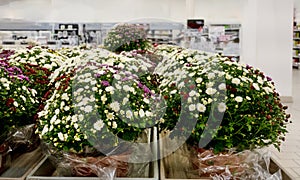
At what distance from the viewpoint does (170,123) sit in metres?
1.37

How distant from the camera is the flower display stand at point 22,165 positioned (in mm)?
1321

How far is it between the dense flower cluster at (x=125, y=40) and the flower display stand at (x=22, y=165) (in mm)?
1827

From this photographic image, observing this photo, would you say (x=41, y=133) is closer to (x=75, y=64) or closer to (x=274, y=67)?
(x=75, y=64)

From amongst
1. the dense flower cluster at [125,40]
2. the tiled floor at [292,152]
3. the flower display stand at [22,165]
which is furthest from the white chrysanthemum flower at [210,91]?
the dense flower cluster at [125,40]

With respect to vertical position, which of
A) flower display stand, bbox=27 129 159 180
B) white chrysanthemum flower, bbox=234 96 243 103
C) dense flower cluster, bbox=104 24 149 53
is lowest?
flower display stand, bbox=27 129 159 180

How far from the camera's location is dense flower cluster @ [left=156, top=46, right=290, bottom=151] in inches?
51.3

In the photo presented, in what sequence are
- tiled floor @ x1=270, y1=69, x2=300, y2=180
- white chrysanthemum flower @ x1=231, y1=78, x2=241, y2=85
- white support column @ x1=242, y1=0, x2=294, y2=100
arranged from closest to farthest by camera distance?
white chrysanthemum flower @ x1=231, y1=78, x2=241, y2=85, tiled floor @ x1=270, y1=69, x2=300, y2=180, white support column @ x1=242, y1=0, x2=294, y2=100

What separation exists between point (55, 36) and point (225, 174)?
8.33 meters

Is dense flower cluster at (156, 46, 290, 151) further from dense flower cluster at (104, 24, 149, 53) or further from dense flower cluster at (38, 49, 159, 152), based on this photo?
dense flower cluster at (104, 24, 149, 53)

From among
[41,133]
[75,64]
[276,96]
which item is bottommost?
[41,133]

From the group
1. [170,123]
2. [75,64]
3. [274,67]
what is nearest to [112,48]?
[75,64]

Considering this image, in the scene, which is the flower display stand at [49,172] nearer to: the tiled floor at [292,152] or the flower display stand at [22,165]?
the flower display stand at [22,165]

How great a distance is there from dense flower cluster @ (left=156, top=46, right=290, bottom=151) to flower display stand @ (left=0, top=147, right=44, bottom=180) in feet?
1.84

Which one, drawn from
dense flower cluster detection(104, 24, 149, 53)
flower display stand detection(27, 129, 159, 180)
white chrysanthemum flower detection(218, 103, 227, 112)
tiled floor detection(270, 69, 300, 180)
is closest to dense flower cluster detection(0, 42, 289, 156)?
white chrysanthemum flower detection(218, 103, 227, 112)
